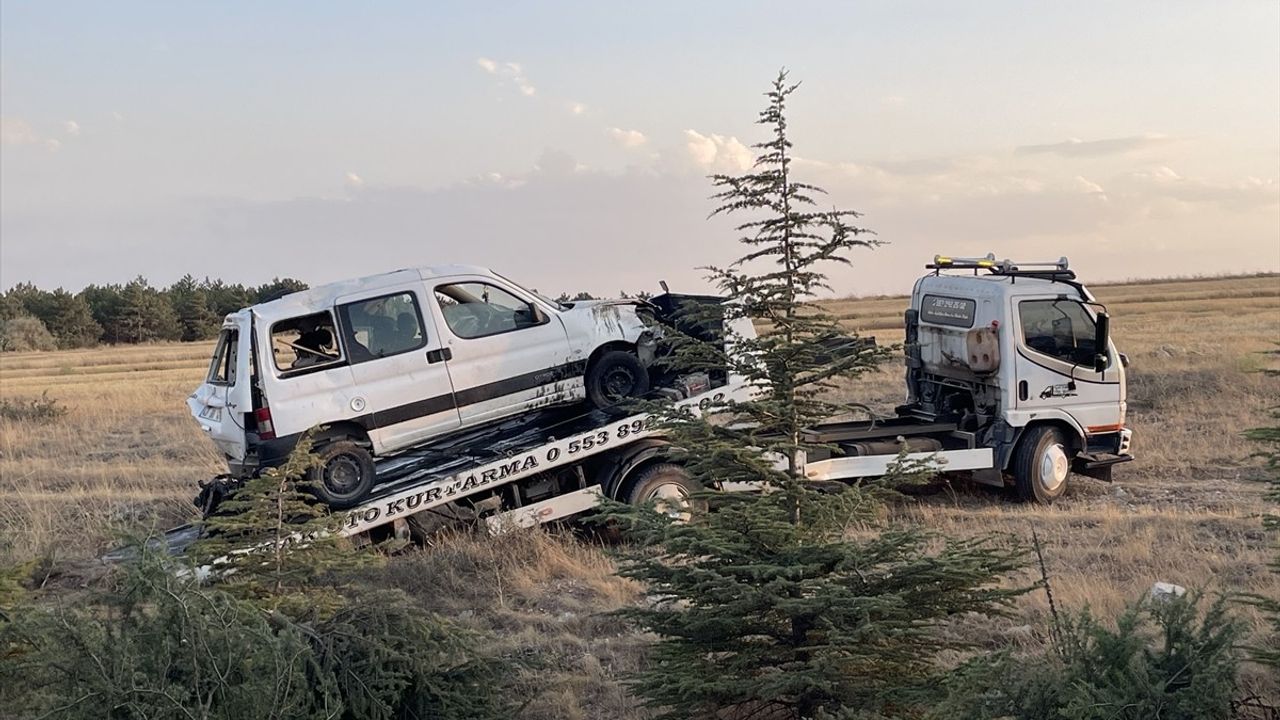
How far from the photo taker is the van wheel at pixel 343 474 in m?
9.42

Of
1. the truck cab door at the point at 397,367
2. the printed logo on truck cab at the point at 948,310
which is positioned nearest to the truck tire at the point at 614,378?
the truck cab door at the point at 397,367

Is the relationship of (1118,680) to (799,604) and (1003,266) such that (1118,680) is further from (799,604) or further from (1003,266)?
(1003,266)

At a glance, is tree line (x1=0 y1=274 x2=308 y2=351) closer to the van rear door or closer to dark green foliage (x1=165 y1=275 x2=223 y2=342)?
dark green foliage (x1=165 y1=275 x2=223 y2=342)

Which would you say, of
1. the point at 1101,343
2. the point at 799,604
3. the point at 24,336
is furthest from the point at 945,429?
the point at 24,336

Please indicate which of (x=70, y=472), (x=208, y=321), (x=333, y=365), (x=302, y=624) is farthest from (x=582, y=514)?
(x=208, y=321)

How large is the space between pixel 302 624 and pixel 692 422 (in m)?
2.15

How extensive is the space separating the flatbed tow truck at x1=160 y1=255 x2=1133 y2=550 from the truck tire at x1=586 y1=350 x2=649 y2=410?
0.19m

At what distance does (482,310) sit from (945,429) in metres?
5.92

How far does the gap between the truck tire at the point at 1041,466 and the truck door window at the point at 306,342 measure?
7.81 meters

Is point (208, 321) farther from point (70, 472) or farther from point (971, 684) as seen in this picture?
point (971, 684)

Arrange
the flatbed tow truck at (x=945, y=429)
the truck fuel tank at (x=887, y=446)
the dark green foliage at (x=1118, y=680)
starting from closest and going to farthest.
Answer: the dark green foliage at (x=1118, y=680)
the flatbed tow truck at (x=945, y=429)
the truck fuel tank at (x=887, y=446)

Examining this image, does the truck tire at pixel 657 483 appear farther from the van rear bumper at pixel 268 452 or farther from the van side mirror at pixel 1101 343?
the van side mirror at pixel 1101 343

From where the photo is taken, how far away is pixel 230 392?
975cm

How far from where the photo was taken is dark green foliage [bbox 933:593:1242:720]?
14.0 ft
